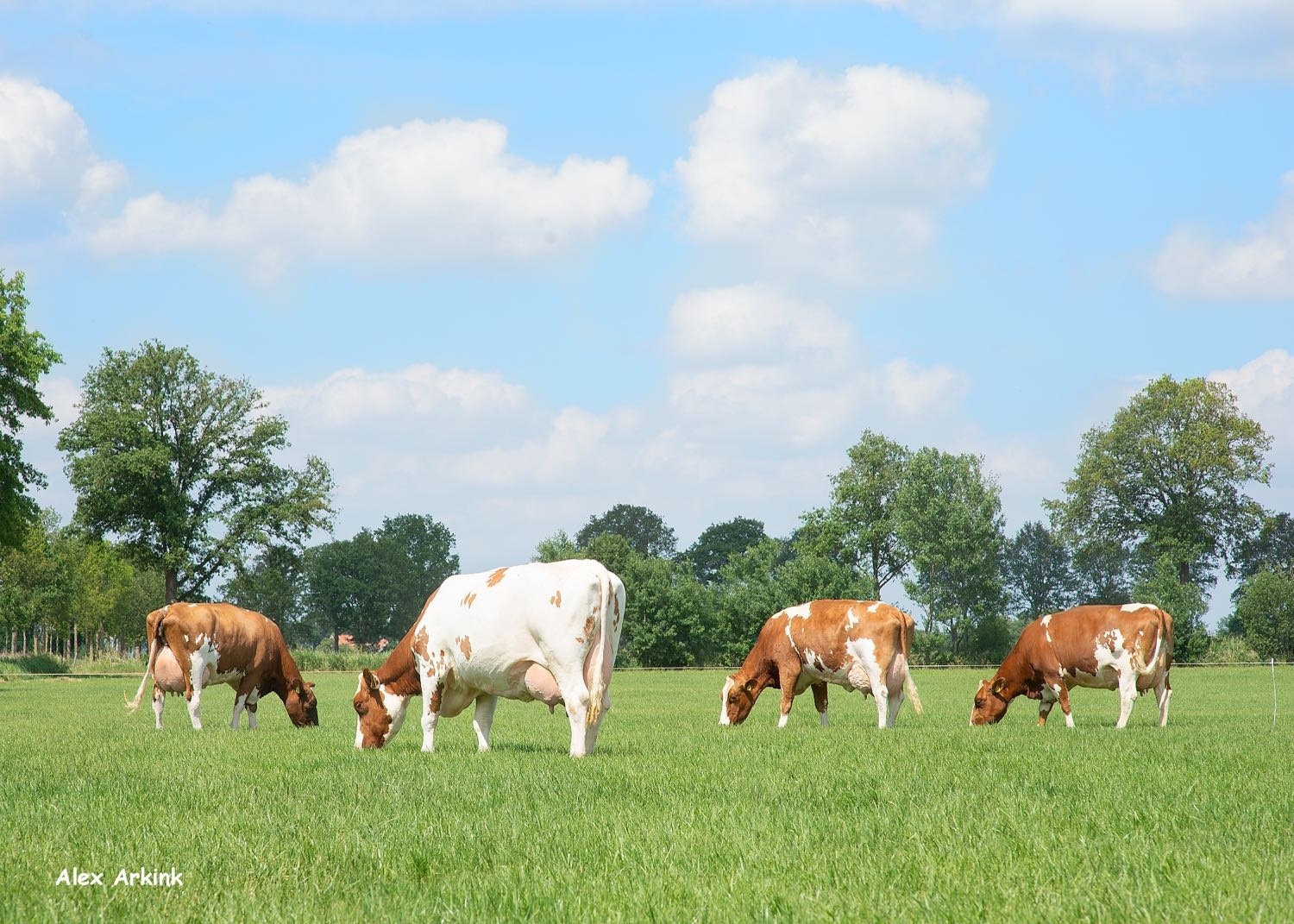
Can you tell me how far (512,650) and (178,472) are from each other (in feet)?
197

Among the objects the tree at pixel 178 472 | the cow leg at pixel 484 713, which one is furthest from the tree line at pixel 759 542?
the cow leg at pixel 484 713

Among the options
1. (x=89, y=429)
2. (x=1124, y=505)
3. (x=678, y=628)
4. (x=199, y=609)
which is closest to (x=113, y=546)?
(x=89, y=429)

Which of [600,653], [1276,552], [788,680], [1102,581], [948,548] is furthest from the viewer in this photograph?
[1102,581]

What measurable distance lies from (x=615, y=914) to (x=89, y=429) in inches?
2664

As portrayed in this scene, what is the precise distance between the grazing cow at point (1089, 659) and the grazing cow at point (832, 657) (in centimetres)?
233

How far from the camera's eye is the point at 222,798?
29.3 feet

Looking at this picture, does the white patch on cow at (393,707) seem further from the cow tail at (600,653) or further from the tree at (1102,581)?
the tree at (1102,581)

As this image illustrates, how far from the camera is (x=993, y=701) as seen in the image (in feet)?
71.3

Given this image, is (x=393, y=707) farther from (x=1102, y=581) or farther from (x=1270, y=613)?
(x=1102, y=581)

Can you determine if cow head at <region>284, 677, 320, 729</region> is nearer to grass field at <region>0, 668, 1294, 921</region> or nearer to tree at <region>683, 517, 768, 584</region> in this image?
grass field at <region>0, 668, 1294, 921</region>

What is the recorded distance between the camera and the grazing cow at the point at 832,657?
65.1 ft

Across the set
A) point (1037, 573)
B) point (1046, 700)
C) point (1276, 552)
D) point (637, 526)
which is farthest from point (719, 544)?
point (1046, 700)

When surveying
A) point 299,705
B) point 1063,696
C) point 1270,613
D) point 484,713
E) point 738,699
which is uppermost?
point 1270,613

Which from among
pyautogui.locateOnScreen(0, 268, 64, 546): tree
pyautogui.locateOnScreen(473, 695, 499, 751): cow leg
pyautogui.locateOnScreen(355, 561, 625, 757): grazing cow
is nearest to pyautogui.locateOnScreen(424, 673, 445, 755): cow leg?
pyautogui.locateOnScreen(355, 561, 625, 757): grazing cow
